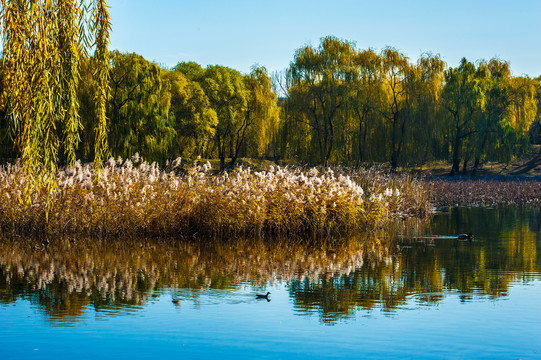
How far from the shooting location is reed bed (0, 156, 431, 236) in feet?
42.2

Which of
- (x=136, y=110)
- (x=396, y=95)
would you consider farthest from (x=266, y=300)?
(x=396, y=95)

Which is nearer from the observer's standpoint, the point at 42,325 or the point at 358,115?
the point at 42,325

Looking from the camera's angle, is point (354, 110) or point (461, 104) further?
point (461, 104)

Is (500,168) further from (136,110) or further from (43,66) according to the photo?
(43,66)

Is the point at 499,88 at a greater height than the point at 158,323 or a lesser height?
greater

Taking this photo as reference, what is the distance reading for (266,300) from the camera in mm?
7879

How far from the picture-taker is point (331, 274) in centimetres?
985

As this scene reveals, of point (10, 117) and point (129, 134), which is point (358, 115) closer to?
point (129, 134)

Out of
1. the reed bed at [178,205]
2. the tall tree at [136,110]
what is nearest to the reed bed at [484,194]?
the reed bed at [178,205]

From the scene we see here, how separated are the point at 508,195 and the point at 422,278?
20351mm

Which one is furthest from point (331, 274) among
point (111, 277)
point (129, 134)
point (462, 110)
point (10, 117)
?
point (462, 110)

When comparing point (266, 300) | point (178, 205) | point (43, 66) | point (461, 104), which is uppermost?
point (461, 104)

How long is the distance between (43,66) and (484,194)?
24.5 metres

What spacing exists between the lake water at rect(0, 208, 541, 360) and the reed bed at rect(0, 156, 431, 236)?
1.98 feet
